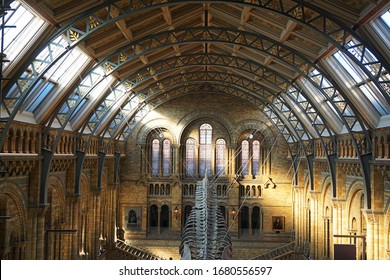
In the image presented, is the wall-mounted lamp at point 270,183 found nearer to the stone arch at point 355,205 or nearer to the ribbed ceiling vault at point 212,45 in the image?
the ribbed ceiling vault at point 212,45

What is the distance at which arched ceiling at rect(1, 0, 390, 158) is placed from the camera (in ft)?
47.0

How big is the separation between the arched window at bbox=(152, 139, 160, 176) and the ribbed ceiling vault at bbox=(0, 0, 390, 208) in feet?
26.7

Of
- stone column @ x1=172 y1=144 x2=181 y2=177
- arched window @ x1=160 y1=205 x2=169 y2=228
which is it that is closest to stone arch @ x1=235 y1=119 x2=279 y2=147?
stone column @ x1=172 y1=144 x2=181 y2=177

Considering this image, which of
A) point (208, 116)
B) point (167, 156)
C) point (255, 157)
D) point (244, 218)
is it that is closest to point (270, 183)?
point (255, 157)

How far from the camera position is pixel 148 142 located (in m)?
39.5

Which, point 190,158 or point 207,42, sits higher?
point 207,42

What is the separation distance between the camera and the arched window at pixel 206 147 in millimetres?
39344

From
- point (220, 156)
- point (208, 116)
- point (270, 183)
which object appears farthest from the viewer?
point (220, 156)

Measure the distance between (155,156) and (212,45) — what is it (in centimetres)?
1610

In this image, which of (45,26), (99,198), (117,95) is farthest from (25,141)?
(99,198)

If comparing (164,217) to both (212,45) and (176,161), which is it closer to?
(176,161)

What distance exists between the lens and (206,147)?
3947 centimetres

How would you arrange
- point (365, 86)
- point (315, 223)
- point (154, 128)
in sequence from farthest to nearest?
point (154, 128) < point (315, 223) < point (365, 86)

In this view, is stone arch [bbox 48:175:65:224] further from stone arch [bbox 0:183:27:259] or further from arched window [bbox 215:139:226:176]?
arched window [bbox 215:139:226:176]
